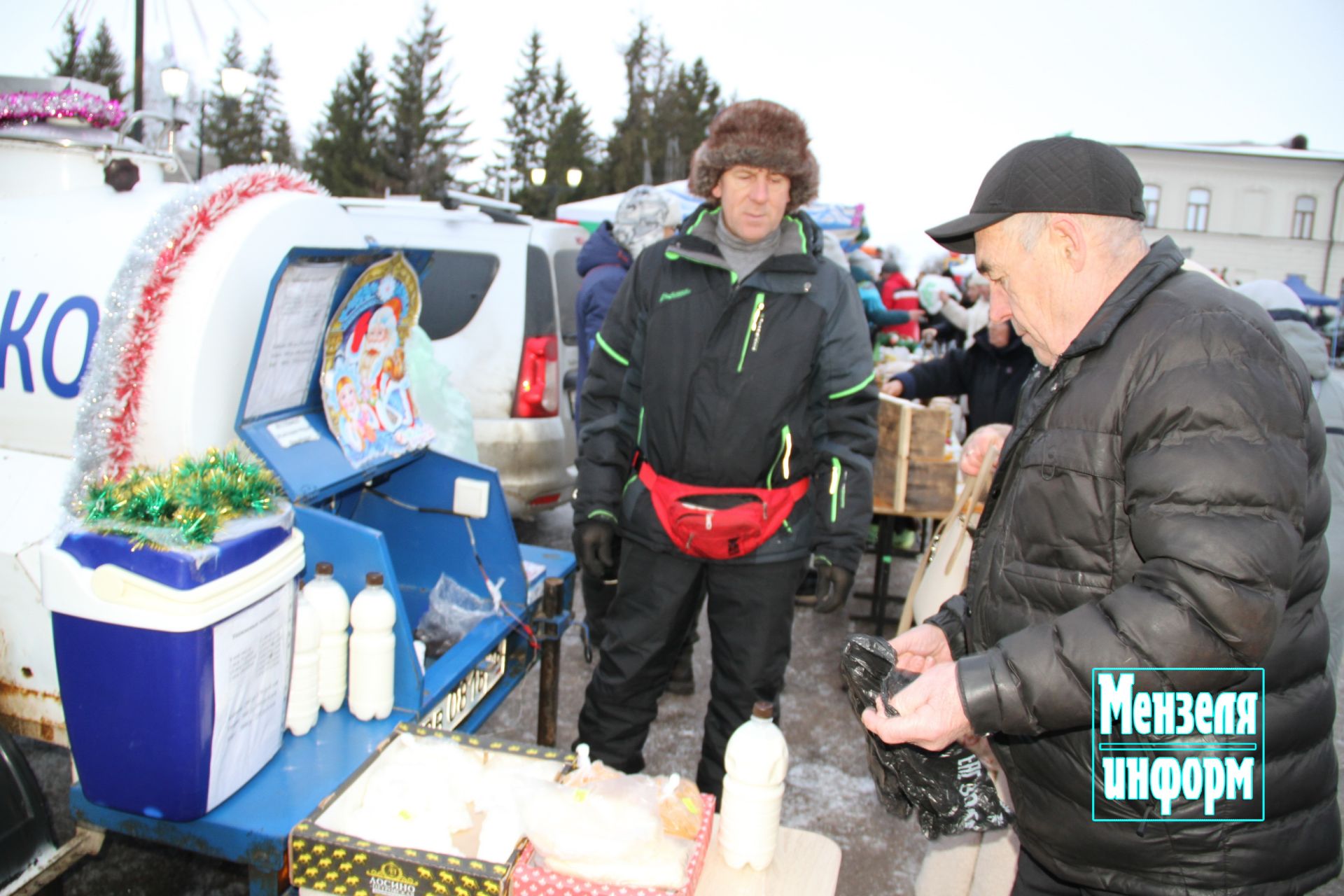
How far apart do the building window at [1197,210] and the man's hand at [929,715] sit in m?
57.2

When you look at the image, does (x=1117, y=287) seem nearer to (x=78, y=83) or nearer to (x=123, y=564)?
(x=123, y=564)

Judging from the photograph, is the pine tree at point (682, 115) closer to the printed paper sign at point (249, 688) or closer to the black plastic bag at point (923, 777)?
the printed paper sign at point (249, 688)

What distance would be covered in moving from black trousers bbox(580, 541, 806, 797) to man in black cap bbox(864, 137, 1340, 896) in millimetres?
1185

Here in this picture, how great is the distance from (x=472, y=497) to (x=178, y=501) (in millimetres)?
1170

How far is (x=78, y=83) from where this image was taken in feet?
11.1

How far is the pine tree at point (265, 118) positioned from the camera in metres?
52.6

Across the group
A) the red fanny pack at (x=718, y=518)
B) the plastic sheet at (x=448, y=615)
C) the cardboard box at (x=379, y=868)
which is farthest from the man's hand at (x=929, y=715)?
the plastic sheet at (x=448, y=615)

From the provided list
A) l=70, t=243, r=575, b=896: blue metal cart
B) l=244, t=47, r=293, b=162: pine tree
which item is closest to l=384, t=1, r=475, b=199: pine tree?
l=244, t=47, r=293, b=162: pine tree

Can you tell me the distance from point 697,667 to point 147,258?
3202mm

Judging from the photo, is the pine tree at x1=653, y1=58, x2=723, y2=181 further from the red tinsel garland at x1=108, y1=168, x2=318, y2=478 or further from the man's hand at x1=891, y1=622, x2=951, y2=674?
the man's hand at x1=891, y1=622, x2=951, y2=674

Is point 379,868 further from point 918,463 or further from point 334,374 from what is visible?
point 918,463

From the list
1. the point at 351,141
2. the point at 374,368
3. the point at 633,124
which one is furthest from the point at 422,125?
the point at 374,368

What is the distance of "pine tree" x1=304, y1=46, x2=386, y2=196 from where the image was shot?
43.9 m

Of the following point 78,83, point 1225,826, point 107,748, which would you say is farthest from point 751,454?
point 78,83
